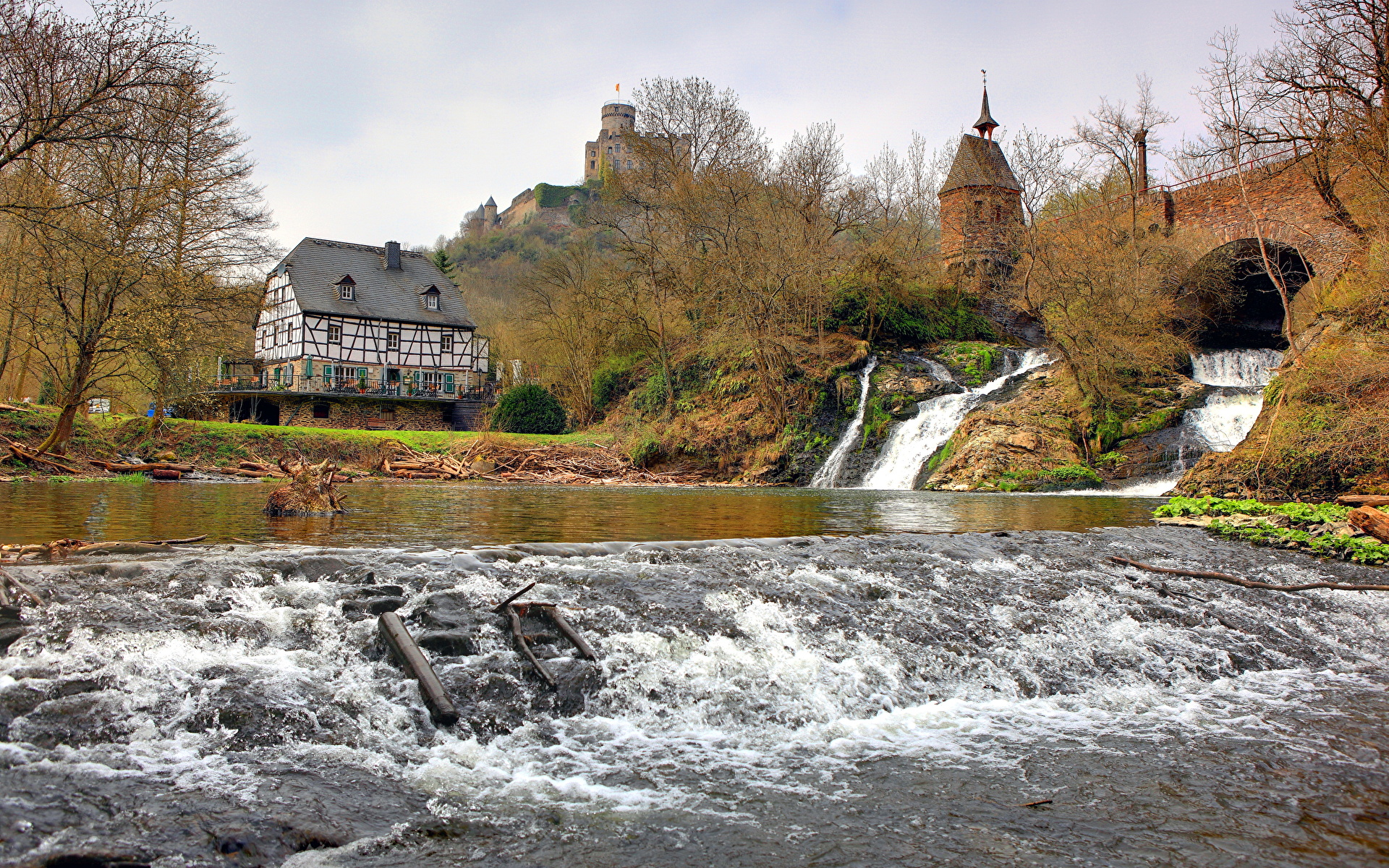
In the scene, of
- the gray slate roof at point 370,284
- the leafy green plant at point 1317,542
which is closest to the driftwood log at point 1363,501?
the leafy green plant at point 1317,542

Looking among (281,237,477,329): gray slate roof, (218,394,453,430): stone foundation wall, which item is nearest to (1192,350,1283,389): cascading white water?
(218,394,453,430): stone foundation wall

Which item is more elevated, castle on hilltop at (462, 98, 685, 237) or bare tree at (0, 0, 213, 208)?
castle on hilltop at (462, 98, 685, 237)

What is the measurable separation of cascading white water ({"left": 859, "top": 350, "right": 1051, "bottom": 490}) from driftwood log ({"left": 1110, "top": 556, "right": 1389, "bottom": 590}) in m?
14.3

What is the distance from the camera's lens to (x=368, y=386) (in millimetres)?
41188

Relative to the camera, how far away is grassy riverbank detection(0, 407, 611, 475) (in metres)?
20.5

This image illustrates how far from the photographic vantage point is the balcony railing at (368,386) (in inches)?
1489

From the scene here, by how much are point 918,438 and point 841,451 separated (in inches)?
103

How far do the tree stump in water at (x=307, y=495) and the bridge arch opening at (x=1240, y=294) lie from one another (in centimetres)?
2686

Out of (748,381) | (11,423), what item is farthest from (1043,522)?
(11,423)

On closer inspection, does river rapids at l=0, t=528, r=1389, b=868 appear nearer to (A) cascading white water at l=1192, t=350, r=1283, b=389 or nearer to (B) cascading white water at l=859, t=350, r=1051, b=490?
(B) cascading white water at l=859, t=350, r=1051, b=490

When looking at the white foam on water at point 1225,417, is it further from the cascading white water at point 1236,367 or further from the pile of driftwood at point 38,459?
the pile of driftwood at point 38,459

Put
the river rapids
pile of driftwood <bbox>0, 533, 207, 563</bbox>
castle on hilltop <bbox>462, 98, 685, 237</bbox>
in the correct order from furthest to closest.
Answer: castle on hilltop <bbox>462, 98, 685, 237</bbox> < pile of driftwood <bbox>0, 533, 207, 563</bbox> < the river rapids

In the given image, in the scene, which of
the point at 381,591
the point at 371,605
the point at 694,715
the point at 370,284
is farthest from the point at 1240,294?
the point at 370,284

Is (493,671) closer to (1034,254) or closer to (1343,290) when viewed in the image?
(1343,290)
